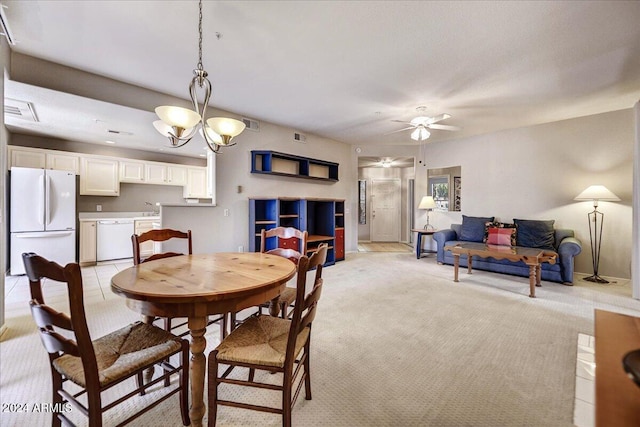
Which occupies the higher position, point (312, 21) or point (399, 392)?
point (312, 21)

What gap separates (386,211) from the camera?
8.47 m

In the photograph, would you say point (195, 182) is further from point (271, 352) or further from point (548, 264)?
point (548, 264)

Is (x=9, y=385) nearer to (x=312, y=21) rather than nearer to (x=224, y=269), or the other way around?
(x=224, y=269)

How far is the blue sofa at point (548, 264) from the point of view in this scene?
391cm

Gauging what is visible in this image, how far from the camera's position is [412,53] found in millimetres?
2611

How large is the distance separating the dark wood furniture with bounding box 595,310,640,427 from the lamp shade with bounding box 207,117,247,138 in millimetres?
2231

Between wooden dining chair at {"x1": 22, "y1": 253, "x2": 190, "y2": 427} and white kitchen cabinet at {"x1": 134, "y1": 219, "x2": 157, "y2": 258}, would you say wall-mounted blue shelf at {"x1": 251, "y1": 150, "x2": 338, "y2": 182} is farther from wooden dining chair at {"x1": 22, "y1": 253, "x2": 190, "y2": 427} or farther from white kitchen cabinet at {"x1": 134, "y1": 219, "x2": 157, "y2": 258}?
wooden dining chair at {"x1": 22, "y1": 253, "x2": 190, "y2": 427}

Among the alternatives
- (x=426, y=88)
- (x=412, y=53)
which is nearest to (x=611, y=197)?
(x=426, y=88)

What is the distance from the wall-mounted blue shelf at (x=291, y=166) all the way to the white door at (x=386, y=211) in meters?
2.94

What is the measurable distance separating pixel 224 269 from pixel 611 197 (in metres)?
5.40

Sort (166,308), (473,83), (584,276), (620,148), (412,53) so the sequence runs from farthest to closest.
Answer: (584,276), (620,148), (473,83), (412,53), (166,308)

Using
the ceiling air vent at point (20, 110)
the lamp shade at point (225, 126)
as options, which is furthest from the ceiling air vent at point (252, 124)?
the ceiling air vent at point (20, 110)

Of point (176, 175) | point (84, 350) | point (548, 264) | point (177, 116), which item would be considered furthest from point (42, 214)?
point (548, 264)

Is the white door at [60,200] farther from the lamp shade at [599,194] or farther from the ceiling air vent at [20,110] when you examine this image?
the lamp shade at [599,194]
